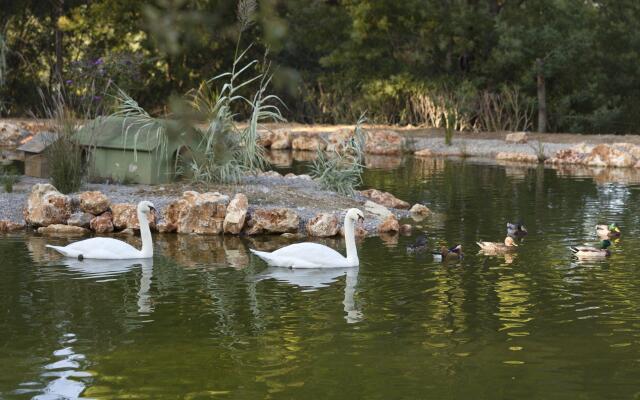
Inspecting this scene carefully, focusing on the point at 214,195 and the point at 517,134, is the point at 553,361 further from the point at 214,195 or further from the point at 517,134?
the point at 517,134

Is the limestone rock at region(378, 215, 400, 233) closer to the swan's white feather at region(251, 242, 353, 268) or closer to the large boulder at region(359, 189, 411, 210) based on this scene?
the large boulder at region(359, 189, 411, 210)

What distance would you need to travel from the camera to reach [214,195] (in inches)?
590

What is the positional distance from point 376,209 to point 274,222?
6.72ft

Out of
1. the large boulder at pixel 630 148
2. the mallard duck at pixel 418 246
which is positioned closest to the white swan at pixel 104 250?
the mallard duck at pixel 418 246

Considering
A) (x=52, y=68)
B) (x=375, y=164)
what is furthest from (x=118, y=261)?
(x=52, y=68)

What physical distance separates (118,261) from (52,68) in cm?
2753

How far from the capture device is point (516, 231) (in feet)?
47.9

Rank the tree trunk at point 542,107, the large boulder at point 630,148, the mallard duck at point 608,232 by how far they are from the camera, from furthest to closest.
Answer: the tree trunk at point 542,107
the large boulder at point 630,148
the mallard duck at point 608,232

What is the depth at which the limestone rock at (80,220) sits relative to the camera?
49.1ft

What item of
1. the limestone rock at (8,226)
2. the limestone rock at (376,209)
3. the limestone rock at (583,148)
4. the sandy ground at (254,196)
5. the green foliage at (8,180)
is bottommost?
the limestone rock at (8,226)

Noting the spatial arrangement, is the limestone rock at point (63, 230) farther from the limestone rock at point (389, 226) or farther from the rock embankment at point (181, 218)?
the limestone rock at point (389, 226)

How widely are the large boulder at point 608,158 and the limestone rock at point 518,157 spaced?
1352 mm

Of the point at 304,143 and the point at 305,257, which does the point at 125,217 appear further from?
the point at 304,143

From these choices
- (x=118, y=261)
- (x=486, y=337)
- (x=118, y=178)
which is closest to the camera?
(x=486, y=337)
